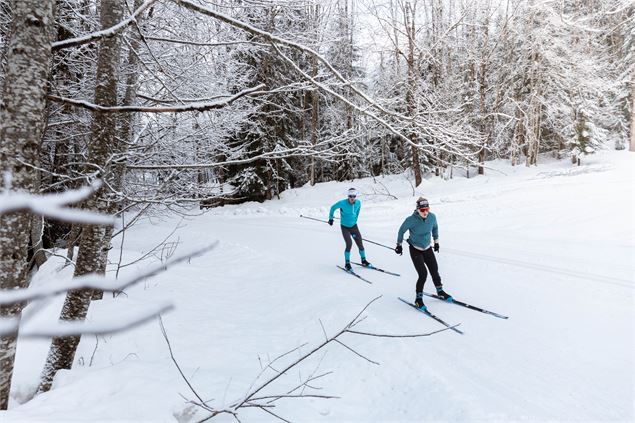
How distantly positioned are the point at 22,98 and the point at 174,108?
0.97m

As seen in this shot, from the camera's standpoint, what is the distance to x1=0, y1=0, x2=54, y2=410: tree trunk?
2100mm

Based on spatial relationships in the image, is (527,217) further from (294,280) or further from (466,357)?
(466,357)

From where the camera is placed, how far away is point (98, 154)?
147 inches

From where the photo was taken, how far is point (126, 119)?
207 inches

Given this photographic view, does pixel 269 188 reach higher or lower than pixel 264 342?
higher

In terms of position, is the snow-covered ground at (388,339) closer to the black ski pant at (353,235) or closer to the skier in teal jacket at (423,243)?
the skier in teal jacket at (423,243)

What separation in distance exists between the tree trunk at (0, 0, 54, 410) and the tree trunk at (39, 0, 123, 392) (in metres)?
1.55

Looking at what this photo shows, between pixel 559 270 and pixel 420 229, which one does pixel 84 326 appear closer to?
pixel 420 229

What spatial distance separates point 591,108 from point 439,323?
3061 cm

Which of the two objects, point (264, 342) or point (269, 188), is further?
point (269, 188)

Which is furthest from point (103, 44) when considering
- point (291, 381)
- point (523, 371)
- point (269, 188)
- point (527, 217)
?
point (269, 188)

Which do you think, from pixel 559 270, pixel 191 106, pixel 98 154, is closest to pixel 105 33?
pixel 191 106

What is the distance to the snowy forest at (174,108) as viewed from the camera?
6.91 ft

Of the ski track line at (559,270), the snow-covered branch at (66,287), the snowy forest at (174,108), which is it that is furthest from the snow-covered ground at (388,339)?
the snow-covered branch at (66,287)
